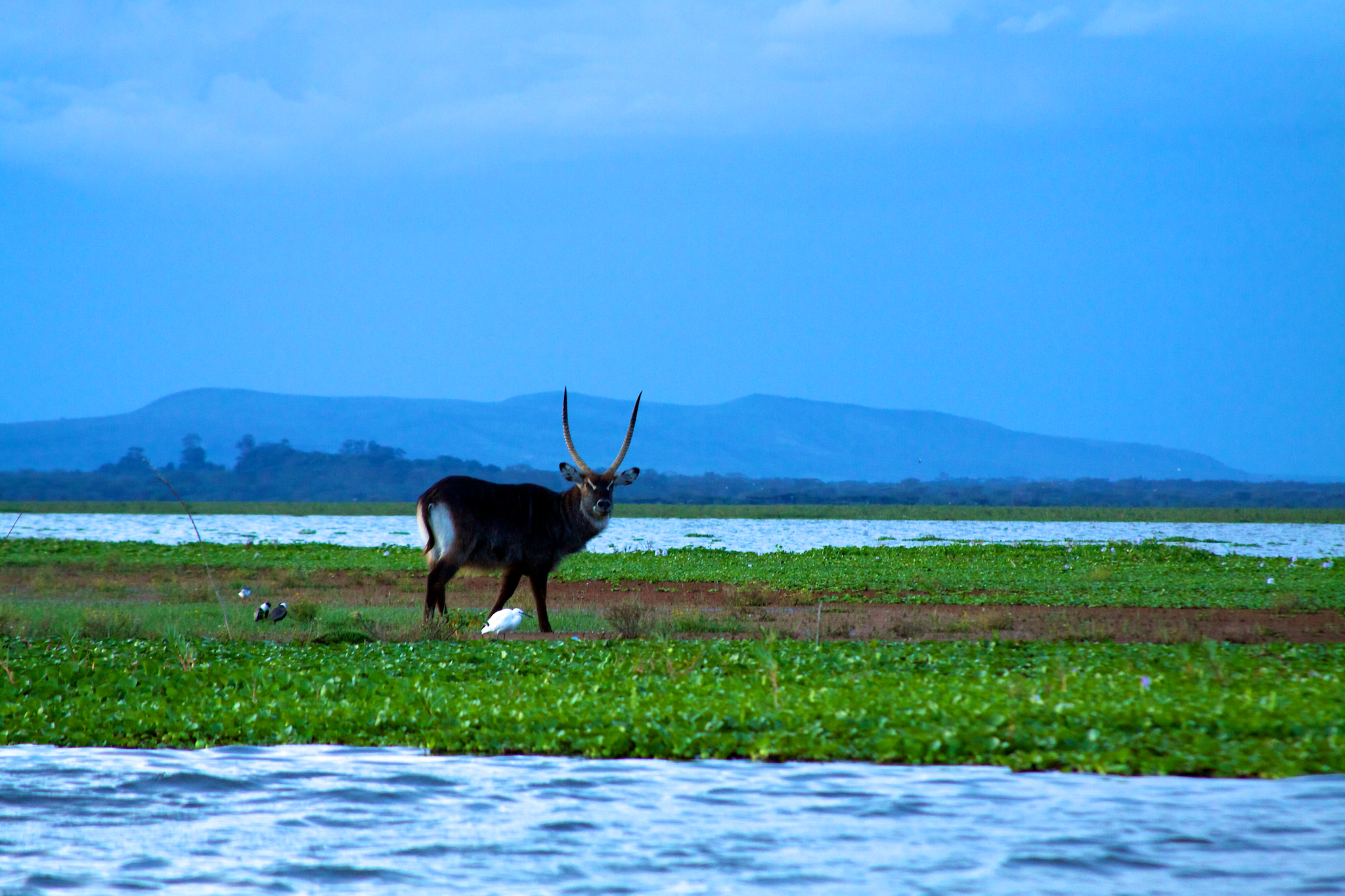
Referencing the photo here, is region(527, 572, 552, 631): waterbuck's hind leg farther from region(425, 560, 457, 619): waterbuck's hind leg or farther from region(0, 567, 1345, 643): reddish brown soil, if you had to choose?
region(425, 560, 457, 619): waterbuck's hind leg

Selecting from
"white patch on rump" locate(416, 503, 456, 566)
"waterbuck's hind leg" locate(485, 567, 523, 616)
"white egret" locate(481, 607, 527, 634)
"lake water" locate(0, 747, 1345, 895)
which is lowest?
"lake water" locate(0, 747, 1345, 895)

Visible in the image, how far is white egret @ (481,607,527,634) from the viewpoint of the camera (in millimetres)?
14789

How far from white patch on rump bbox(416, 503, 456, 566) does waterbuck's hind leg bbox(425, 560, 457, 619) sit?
114 mm

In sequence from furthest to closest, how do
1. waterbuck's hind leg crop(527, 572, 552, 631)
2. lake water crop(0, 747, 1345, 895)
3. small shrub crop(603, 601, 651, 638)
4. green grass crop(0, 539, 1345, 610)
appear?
green grass crop(0, 539, 1345, 610) < waterbuck's hind leg crop(527, 572, 552, 631) < small shrub crop(603, 601, 651, 638) < lake water crop(0, 747, 1345, 895)

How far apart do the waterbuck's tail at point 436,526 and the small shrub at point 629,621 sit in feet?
7.06

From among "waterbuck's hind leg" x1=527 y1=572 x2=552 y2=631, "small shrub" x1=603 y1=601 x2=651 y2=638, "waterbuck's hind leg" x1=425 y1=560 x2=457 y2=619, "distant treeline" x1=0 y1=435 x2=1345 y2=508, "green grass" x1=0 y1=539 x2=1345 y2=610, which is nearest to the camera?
"small shrub" x1=603 y1=601 x2=651 y2=638

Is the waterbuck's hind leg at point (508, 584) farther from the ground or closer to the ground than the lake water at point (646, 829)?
farther from the ground

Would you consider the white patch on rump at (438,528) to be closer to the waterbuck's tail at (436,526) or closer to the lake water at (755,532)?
the waterbuck's tail at (436,526)

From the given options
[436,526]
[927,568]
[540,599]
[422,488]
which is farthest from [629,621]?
[422,488]

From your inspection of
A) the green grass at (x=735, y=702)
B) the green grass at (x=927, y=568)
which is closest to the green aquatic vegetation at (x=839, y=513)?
the green grass at (x=927, y=568)

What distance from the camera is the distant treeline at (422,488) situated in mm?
149250

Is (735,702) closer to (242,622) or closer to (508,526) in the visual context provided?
(508,526)

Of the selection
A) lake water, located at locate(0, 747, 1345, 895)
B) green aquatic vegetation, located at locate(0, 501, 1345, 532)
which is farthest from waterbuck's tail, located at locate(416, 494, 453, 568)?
green aquatic vegetation, located at locate(0, 501, 1345, 532)

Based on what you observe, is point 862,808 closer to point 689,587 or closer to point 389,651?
point 389,651
